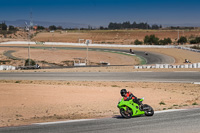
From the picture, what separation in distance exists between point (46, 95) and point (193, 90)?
12496 mm

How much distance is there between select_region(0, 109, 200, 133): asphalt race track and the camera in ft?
39.2

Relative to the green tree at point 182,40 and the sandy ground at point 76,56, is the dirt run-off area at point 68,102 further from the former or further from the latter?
the green tree at point 182,40

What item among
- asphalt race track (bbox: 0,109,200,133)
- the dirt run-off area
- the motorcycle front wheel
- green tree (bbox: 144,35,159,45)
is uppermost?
green tree (bbox: 144,35,159,45)

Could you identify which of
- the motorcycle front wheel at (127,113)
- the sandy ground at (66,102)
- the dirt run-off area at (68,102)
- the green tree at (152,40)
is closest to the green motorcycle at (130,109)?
the motorcycle front wheel at (127,113)

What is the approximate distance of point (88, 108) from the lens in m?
18.6

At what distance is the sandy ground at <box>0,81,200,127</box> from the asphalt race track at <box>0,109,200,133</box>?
161 centimetres

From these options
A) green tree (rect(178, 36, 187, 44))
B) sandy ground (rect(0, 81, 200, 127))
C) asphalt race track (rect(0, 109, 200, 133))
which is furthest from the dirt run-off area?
green tree (rect(178, 36, 187, 44))

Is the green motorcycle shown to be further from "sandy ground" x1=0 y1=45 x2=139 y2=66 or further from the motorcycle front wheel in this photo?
"sandy ground" x1=0 y1=45 x2=139 y2=66

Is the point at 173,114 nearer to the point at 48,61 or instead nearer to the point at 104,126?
the point at 104,126

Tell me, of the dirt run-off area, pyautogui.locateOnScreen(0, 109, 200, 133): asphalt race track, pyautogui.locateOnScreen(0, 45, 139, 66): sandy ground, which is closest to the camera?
pyautogui.locateOnScreen(0, 109, 200, 133): asphalt race track

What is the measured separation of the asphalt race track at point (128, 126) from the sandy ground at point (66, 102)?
1608 millimetres

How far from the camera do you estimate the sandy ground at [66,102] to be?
16.1 meters

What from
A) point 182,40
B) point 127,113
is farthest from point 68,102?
point 182,40

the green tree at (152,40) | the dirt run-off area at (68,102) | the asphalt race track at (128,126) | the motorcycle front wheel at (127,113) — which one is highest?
the green tree at (152,40)
